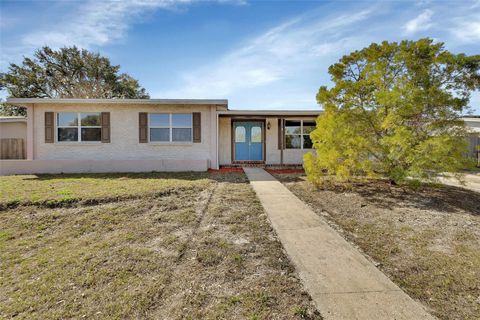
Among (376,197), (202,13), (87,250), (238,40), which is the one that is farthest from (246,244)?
(238,40)

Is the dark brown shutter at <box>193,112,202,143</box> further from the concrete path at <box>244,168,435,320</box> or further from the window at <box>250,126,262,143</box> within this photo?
the concrete path at <box>244,168,435,320</box>

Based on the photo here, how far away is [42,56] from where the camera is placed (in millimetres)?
24844

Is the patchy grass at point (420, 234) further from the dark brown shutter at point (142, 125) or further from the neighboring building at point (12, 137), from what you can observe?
the neighboring building at point (12, 137)

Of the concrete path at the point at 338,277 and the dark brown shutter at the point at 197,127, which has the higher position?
the dark brown shutter at the point at 197,127

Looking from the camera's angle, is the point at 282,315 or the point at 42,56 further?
the point at 42,56

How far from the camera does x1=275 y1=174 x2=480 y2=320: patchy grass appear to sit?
99.7 inches

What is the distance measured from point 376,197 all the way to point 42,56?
105 ft

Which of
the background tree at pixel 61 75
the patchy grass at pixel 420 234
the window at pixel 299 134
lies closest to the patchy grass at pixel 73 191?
the patchy grass at pixel 420 234

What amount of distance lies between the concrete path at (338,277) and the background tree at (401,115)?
2.73 metres

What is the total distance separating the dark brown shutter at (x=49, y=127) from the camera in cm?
1095

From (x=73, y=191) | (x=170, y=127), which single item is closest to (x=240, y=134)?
(x=170, y=127)

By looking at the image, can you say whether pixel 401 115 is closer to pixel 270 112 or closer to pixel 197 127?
pixel 270 112

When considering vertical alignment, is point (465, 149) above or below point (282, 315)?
above

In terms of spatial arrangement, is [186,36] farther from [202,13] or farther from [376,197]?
→ [376,197]
